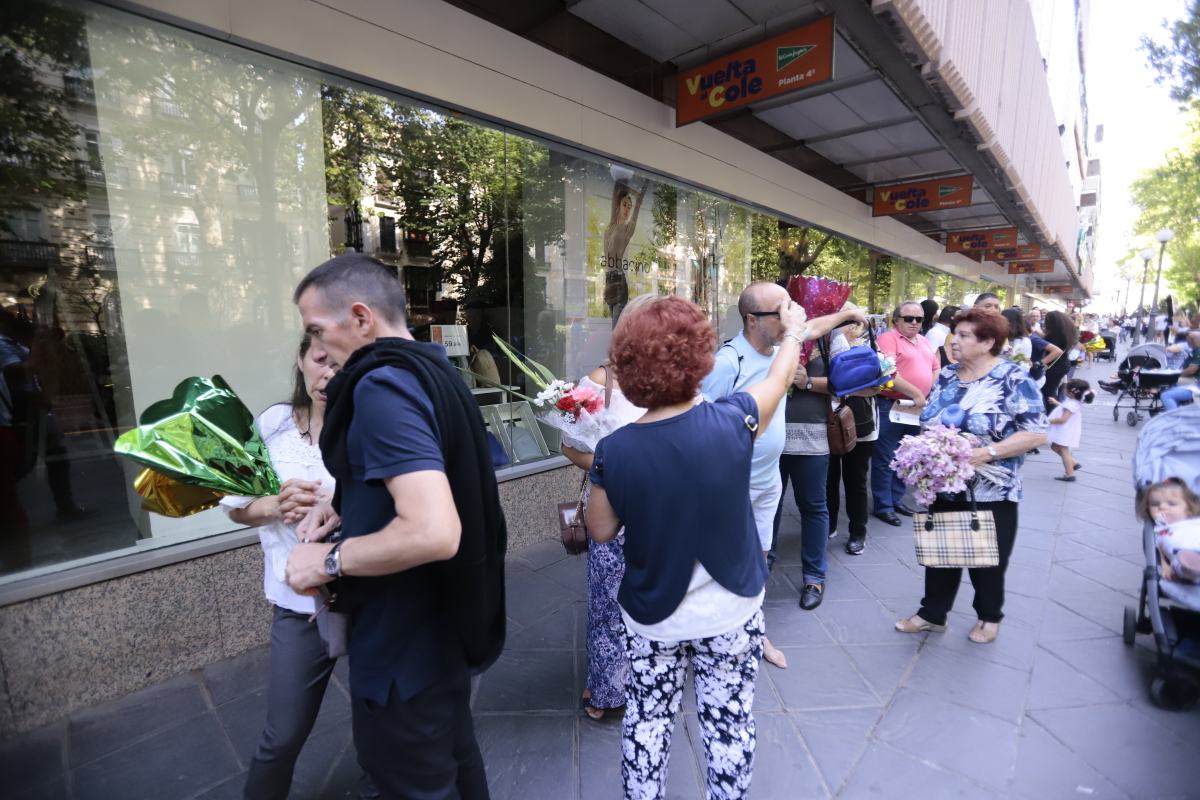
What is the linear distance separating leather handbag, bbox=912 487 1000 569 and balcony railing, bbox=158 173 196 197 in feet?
15.2

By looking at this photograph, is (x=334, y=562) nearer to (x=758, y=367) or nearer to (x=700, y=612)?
(x=700, y=612)

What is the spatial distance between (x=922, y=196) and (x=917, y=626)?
777 cm

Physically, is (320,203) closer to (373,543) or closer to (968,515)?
(373,543)

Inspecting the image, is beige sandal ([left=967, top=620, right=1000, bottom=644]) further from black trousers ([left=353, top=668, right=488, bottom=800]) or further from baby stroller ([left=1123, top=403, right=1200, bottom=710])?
black trousers ([left=353, top=668, right=488, bottom=800])

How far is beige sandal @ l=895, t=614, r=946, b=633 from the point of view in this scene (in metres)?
3.56

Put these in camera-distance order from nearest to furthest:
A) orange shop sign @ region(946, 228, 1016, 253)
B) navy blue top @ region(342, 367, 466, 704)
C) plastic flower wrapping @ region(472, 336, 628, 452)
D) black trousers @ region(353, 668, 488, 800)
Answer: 1. navy blue top @ region(342, 367, 466, 704)
2. black trousers @ region(353, 668, 488, 800)
3. plastic flower wrapping @ region(472, 336, 628, 452)
4. orange shop sign @ region(946, 228, 1016, 253)

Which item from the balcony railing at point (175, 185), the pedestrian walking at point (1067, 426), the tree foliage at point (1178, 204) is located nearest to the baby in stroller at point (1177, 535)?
the pedestrian walking at point (1067, 426)

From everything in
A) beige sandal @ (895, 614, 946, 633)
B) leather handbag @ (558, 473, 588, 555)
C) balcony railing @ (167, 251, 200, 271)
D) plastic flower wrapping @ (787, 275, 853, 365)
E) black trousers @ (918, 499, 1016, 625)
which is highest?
balcony railing @ (167, 251, 200, 271)

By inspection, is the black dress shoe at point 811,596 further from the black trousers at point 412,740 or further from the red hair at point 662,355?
the black trousers at point 412,740

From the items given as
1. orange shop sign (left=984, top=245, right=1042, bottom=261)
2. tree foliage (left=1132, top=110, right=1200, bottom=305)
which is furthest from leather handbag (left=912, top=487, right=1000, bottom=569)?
orange shop sign (left=984, top=245, right=1042, bottom=261)

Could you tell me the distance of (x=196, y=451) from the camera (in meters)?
1.62

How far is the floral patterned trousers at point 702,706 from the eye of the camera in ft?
5.98

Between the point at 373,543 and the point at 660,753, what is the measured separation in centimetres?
121

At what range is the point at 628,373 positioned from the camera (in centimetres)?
168
